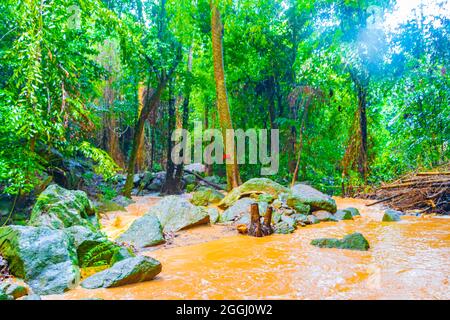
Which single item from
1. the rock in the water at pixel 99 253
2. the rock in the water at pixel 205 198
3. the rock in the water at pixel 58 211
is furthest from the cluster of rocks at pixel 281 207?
the rock in the water at pixel 99 253

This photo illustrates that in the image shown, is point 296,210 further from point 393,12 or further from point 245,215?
point 393,12

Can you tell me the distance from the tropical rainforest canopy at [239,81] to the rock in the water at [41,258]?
4.39 ft

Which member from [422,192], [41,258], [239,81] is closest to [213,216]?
[41,258]

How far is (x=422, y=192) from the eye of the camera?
24.5ft

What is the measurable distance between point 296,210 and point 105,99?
9143mm

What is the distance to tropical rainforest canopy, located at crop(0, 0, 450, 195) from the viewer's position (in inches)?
189

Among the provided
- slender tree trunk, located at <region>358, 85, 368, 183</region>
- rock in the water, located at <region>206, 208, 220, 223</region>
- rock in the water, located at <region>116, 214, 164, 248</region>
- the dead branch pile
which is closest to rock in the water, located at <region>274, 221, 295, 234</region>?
rock in the water, located at <region>206, 208, 220, 223</region>

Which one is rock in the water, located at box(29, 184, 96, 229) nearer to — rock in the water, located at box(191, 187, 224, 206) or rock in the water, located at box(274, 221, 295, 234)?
rock in the water, located at box(274, 221, 295, 234)

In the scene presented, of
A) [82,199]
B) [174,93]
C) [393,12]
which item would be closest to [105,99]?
[174,93]

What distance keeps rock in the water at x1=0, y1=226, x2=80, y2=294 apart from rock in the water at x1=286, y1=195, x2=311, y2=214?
4.70 metres

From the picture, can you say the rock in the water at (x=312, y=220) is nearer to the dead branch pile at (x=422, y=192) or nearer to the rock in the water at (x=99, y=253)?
the dead branch pile at (x=422, y=192)

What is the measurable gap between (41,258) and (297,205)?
5.11 metres

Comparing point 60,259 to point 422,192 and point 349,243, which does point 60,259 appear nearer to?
point 349,243

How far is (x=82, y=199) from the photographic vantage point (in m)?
5.52
